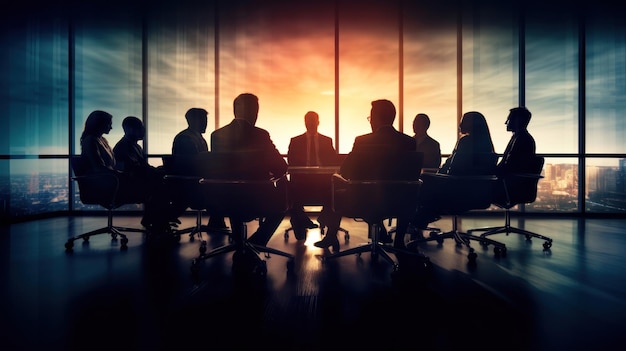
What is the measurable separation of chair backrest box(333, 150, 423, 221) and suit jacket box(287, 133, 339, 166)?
169 centimetres

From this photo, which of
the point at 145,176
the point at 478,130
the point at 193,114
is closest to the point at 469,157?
the point at 478,130

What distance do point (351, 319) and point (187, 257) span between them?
1.90 m

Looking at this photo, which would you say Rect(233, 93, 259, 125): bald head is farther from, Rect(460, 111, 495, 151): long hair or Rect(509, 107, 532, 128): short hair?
Result: Rect(509, 107, 532, 128): short hair

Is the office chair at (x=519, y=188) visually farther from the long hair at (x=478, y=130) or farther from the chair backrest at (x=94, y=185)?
the chair backrest at (x=94, y=185)

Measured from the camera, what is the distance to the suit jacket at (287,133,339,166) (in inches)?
154

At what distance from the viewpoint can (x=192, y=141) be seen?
10.7 ft

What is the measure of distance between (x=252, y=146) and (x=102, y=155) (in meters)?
2.12

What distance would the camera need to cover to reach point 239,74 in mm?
Answer: 5250

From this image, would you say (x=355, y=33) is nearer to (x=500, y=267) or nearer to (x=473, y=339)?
(x=500, y=267)

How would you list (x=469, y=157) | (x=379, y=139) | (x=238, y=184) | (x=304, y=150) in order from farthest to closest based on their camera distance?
(x=304, y=150)
(x=469, y=157)
(x=379, y=139)
(x=238, y=184)

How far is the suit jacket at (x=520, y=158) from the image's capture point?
309 centimetres

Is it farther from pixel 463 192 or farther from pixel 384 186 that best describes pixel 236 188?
pixel 463 192

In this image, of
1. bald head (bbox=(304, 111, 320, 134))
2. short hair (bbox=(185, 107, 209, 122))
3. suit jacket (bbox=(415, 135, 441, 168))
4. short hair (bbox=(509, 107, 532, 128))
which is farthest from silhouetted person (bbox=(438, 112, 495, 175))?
short hair (bbox=(185, 107, 209, 122))

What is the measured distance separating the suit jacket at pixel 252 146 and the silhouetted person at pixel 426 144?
252 cm
